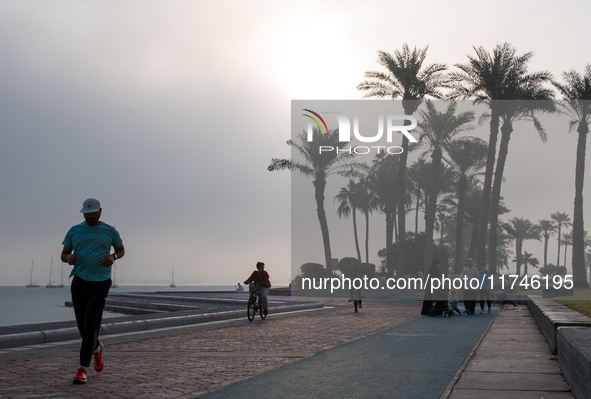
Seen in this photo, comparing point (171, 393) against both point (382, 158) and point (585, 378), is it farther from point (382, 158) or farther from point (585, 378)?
point (382, 158)

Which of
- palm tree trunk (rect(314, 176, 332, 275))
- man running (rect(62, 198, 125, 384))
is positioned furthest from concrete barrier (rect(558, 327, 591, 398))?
palm tree trunk (rect(314, 176, 332, 275))

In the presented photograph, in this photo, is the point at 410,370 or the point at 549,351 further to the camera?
the point at 549,351

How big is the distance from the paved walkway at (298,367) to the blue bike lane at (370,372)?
0.01 m

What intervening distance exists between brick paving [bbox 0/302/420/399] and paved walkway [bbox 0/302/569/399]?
0.5 inches

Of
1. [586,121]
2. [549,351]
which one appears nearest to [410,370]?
[549,351]

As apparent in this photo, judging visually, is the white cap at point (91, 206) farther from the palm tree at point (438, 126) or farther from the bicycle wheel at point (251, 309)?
the palm tree at point (438, 126)

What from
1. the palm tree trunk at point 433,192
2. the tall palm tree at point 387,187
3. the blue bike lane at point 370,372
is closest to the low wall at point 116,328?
the blue bike lane at point 370,372

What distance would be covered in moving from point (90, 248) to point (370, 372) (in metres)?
3.65

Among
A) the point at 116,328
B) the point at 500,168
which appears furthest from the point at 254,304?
the point at 500,168

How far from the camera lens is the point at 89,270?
6.46m

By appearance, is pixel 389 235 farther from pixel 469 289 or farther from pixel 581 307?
pixel 581 307

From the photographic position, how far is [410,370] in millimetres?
7035

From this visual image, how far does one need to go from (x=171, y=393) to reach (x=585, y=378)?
12.4ft

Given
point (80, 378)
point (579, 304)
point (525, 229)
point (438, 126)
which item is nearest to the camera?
point (80, 378)
